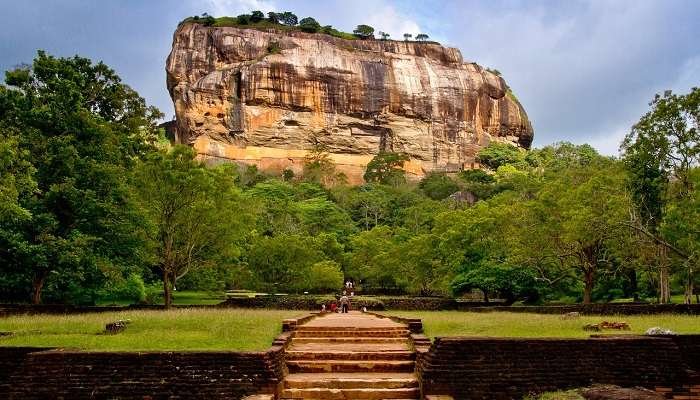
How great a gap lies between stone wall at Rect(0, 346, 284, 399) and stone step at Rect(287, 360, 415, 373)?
1533mm

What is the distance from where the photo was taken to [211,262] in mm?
25328

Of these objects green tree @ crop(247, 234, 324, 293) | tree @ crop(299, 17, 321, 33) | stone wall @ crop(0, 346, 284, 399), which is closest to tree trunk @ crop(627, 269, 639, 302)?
green tree @ crop(247, 234, 324, 293)

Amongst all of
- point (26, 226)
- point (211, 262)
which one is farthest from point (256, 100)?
point (26, 226)

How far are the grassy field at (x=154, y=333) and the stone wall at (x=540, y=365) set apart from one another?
314 cm

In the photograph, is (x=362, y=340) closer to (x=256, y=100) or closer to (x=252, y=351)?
(x=252, y=351)

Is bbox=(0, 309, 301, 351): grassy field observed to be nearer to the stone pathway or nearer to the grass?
the stone pathway

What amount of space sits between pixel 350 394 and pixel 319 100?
78.1m

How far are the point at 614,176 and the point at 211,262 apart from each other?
15.8 meters

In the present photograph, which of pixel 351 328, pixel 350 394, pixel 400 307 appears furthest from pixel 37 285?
pixel 350 394

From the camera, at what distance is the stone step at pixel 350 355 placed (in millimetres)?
10836

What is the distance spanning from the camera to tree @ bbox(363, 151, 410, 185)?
77875mm

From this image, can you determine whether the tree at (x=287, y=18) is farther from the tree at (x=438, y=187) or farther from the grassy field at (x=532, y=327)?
the grassy field at (x=532, y=327)

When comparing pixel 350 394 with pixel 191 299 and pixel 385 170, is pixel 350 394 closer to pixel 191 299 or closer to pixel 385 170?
pixel 191 299

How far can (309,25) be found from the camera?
96250mm
